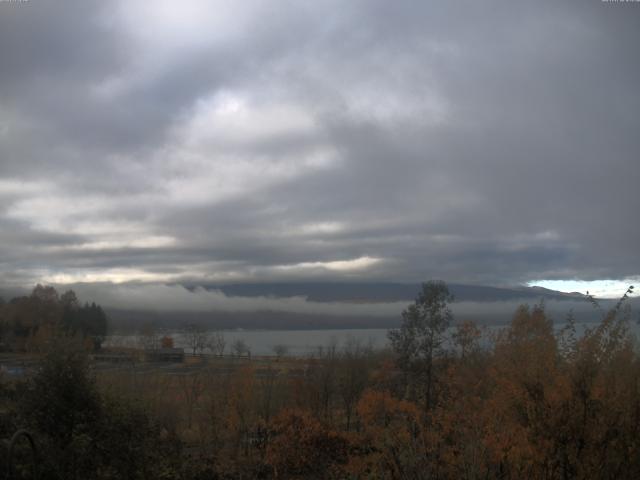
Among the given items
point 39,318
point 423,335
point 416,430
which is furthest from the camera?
point 39,318

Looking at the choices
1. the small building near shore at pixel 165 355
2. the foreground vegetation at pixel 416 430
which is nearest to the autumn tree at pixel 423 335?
the foreground vegetation at pixel 416 430

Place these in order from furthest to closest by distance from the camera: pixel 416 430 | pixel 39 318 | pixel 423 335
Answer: pixel 39 318 < pixel 423 335 < pixel 416 430

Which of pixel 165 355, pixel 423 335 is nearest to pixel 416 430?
pixel 423 335

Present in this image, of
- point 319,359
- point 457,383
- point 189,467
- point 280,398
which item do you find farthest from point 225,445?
point 319,359

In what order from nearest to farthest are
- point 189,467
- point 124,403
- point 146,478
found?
point 146,478 → point 124,403 → point 189,467

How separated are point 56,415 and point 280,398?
22.4 m

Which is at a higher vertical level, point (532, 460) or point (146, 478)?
point (532, 460)

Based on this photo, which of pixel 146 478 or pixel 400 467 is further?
pixel 146 478

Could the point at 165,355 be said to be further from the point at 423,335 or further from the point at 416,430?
the point at 416,430

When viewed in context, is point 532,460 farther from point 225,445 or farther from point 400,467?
point 225,445

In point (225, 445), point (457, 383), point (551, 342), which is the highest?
point (551, 342)

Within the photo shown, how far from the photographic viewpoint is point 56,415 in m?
14.6

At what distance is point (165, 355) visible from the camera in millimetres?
83812

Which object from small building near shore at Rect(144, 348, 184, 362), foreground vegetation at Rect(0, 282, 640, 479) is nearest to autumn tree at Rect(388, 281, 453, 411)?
foreground vegetation at Rect(0, 282, 640, 479)
